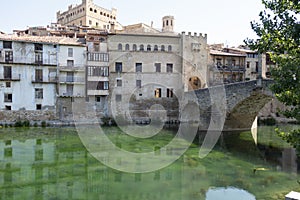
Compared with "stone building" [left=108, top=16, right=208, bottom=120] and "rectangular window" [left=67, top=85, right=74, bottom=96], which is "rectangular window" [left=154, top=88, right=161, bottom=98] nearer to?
"stone building" [left=108, top=16, right=208, bottom=120]

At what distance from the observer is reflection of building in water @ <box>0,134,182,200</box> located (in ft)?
34.6

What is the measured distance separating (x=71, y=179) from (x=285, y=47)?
30.8ft

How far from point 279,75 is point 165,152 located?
11.6m

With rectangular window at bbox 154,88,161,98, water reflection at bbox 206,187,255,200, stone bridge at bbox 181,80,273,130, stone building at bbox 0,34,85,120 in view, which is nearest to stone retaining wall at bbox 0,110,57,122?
stone building at bbox 0,34,85,120

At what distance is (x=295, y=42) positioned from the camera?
6676 mm

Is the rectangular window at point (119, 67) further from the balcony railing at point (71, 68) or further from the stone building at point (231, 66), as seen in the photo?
the stone building at point (231, 66)

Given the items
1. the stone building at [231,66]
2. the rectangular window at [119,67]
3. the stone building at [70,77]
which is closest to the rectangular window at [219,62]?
the stone building at [231,66]

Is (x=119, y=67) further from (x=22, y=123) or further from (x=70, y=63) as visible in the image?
(x=22, y=123)

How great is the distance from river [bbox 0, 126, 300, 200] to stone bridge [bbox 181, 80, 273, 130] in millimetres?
3425

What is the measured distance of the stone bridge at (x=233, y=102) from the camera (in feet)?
68.3

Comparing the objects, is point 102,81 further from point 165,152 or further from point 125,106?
point 165,152

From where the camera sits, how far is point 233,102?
22531 mm

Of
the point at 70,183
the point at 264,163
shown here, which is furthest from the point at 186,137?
the point at 70,183

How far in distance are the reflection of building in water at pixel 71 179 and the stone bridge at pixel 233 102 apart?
9.89 m
